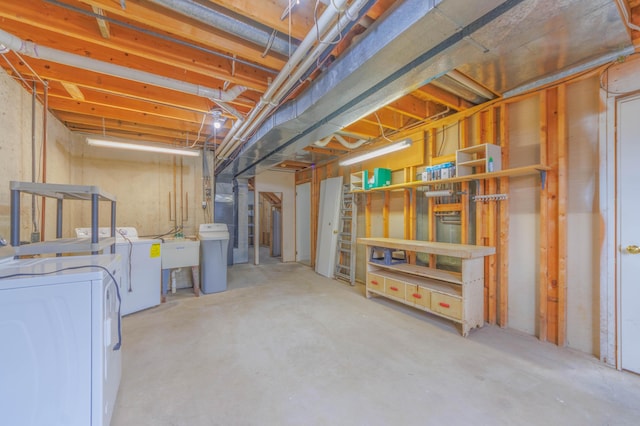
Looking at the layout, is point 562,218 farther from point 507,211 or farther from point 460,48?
point 460,48

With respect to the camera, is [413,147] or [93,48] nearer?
[93,48]

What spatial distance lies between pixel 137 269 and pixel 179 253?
0.64m

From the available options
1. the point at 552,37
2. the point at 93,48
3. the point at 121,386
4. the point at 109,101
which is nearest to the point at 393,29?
the point at 552,37

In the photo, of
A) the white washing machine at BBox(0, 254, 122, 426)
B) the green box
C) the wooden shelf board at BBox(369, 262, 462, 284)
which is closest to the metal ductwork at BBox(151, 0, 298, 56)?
the white washing machine at BBox(0, 254, 122, 426)

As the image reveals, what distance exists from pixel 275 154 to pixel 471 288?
3239mm

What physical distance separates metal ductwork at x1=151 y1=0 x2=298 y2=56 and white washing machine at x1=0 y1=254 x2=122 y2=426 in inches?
63.6

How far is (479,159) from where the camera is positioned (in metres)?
3.05

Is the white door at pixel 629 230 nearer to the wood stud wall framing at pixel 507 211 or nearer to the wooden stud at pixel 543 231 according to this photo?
the wood stud wall framing at pixel 507 211

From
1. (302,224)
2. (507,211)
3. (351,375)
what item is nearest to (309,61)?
(351,375)

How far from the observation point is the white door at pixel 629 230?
212 cm

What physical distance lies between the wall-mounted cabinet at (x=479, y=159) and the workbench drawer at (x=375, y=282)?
5.87ft

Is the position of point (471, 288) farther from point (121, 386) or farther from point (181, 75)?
point (181, 75)

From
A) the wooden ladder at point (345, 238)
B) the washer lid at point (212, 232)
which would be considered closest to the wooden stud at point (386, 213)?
the wooden ladder at point (345, 238)

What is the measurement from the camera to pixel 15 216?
1.73 m
